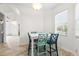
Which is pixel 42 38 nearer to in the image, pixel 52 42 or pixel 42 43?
pixel 42 43

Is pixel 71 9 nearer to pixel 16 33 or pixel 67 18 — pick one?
pixel 67 18

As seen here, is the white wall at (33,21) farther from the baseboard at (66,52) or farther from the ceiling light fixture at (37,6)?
the baseboard at (66,52)

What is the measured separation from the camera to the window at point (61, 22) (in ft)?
9.40

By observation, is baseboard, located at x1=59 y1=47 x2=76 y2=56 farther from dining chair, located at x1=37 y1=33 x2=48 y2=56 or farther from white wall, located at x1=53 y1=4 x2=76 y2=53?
dining chair, located at x1=37 y1=33 x2=48 y2=56

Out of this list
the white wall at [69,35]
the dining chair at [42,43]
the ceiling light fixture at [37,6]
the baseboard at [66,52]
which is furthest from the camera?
the dining chair at [42,43]

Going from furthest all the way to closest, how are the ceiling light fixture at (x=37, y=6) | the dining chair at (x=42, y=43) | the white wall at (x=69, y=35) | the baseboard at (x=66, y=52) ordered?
the dining chair at (x=42, y=43) → the white wall at (x=69, y=35) → the baseboard at (x=66, y=52) → the ceiling light fixture at (x=37, y=6)

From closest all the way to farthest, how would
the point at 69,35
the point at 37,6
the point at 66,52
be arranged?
the point at 37,6, the point at 66,52, the point at 69,35

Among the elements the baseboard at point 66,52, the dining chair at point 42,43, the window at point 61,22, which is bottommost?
the baseboard at point 66,52

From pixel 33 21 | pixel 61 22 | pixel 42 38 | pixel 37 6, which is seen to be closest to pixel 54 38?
pixel 42 38

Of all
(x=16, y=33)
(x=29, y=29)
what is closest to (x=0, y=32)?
(x=16, y=33)

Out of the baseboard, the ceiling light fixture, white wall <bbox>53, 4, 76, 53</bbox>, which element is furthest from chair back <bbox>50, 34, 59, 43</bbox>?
the ceiling light fixture

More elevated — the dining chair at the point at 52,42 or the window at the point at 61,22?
the window at the point at 61,22

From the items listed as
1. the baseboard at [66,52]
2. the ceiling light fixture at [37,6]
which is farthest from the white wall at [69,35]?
the ceiling light fixture at [37,6]

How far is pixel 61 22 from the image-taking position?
2.96 metres
